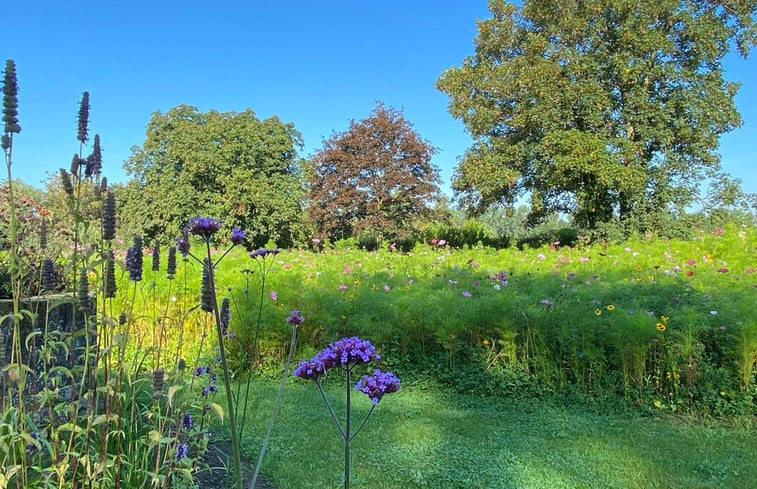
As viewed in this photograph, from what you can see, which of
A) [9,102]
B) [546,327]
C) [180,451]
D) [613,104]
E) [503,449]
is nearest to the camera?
[9,102]

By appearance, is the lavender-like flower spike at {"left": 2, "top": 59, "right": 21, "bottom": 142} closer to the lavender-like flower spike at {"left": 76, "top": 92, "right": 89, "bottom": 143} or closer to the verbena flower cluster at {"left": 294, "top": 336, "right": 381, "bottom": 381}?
the lavender-like flower spike at {"left": 76, "top": 92, "right": 89, "bottom": 143}

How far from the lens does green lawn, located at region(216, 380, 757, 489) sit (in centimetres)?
214

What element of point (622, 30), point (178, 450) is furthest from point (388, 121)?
point (178, 450)

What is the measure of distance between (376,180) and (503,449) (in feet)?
46.4

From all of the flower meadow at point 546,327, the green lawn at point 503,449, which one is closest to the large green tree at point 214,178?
the flower meadow at point 546,327

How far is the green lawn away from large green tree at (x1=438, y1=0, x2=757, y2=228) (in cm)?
862

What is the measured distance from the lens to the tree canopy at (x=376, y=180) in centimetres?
1620

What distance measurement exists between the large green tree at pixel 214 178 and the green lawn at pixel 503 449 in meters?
15.8

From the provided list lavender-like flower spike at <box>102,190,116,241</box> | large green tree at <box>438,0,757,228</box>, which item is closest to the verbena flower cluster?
lavender-like flower spike at <box>102,190,116,241</box>

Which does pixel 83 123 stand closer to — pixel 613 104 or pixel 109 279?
pixel 109 279

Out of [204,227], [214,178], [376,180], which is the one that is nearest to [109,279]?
[204,227]

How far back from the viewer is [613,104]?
11.5 metres

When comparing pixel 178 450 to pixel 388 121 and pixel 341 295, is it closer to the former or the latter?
pixel 341 295

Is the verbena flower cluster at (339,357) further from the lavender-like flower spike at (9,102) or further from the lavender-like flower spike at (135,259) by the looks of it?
the lavender-like flower spike at (9,102)
